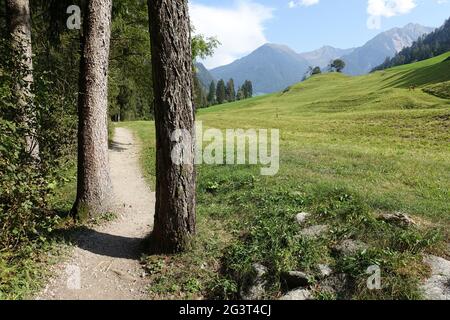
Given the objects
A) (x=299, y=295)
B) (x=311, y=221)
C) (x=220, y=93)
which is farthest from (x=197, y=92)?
(x=220, y=93)

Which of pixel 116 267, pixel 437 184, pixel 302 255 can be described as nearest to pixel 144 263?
pixel 116 267

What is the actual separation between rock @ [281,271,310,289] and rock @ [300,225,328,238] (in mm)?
1332

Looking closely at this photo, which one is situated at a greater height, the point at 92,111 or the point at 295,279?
the point at 92,111

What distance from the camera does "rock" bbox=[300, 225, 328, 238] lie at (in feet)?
26.3

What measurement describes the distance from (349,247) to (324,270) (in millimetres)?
915

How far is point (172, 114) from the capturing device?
24.4ft

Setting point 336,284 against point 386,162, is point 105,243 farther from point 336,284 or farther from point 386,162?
point 386,162

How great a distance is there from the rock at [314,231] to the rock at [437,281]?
2.06 m

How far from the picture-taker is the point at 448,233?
8234 mm

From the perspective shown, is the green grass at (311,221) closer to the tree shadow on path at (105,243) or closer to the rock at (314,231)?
the rock at (314,231)
